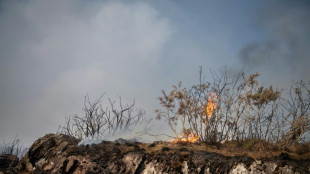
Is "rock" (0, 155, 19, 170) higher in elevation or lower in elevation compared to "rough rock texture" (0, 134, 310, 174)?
lower

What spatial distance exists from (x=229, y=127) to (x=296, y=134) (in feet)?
10.0

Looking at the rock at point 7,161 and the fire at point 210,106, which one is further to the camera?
the rock at point 7,161

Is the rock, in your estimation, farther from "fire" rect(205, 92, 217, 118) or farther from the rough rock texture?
"fire" rect(205, 92, 217, 118)

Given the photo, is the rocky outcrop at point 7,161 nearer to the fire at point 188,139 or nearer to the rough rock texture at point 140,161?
the rough rock texture at point 140,161

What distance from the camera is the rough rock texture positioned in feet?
27.2

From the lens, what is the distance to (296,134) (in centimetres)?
1190

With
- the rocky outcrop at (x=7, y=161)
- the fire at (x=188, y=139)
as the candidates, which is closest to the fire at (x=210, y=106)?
the fire at (x=188, y=139)

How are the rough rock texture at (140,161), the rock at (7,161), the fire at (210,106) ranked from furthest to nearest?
the rock at (7,161)
the fire at (210,106)
the rough rock texture at (140,161)

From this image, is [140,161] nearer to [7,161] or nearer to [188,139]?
[188,139]

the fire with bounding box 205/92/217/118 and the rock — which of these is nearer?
the fire with bounding box 205/92/217/118

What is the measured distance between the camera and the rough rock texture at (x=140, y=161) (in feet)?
27.2

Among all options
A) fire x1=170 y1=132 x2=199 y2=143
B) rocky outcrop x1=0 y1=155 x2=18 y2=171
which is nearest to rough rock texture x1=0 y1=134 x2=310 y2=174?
fire x1=170 y1=132 x2=199 y2=143

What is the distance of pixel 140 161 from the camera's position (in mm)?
10242

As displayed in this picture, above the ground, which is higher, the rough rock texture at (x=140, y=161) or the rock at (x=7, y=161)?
the rough rock texture at (x=140, y=161)
